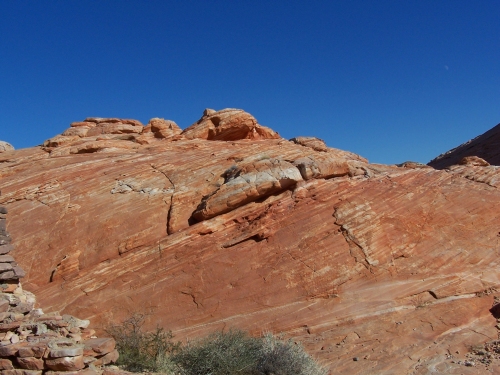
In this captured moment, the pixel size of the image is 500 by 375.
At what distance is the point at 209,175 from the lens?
1584 cm

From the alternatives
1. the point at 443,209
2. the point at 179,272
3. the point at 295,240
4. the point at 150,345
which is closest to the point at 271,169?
the point at 295,240

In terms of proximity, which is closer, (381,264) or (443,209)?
(381,264)

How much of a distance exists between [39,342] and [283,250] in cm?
707

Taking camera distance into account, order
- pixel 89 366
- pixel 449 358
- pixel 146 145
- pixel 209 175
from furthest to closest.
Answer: pixel 146 145 → pixel 209 175 → pixel 449 358 → pixel 89 366

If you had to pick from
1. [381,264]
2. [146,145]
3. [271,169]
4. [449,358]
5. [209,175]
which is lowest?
[449,358]

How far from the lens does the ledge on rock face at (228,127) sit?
69.0 ft

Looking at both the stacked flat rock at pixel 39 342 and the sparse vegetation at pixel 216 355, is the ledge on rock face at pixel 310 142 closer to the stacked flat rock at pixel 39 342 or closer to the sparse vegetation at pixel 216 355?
the sparse vegetation at pixel 216 355

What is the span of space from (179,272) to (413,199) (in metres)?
8.32

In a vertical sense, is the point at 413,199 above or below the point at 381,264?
above

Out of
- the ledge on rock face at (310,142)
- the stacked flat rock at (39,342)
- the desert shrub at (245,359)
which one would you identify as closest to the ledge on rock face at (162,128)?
the ledge on rock face at (310,142)

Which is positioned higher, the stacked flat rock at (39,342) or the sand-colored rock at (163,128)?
the sand-colored rock at (163,128)

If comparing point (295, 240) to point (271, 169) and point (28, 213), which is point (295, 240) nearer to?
point (271, 169)

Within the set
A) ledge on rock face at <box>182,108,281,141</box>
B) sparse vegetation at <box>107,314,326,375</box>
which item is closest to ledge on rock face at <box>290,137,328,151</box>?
ledge on rock face at <box>182,108,281,141</box>

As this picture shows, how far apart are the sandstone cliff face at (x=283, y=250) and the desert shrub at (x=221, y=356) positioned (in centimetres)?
91
